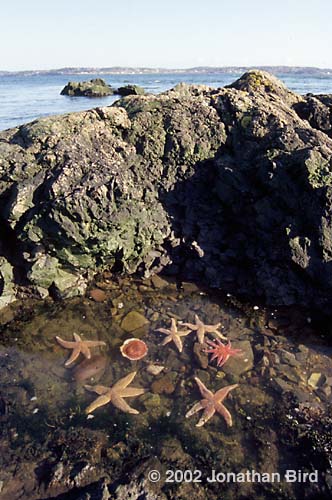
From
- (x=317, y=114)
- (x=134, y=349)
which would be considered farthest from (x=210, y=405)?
(x=317, y=114)

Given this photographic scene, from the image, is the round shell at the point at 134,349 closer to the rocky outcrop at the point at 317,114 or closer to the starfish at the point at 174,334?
the starfish at the point at 174,334

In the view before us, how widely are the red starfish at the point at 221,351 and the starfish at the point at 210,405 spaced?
52 centimetres

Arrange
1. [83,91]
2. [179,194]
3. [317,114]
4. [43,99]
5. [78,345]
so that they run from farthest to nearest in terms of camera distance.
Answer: [83,91]
[43,99]
[317,114]
[179,194]
[78,345]

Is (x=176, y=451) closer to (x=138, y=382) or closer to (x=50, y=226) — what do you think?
(x=138, y=382)

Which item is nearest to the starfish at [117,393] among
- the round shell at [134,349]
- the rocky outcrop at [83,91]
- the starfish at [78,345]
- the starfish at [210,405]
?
the round shell at [134,349]

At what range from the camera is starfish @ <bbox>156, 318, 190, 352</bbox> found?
600 cm

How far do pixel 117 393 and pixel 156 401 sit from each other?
58 cm

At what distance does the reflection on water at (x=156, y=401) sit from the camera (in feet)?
13.9

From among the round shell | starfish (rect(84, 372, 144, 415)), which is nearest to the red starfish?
the round shell

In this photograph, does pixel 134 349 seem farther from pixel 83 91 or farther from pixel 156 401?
pixel 83 91

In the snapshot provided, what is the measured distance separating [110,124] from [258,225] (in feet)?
12.5

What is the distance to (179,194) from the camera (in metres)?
7.87

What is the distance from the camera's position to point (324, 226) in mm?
6457

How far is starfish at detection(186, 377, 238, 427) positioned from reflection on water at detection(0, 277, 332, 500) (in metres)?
0.06
